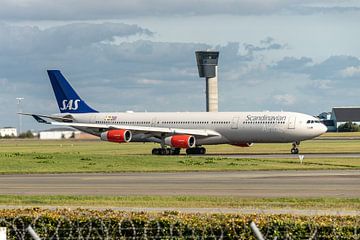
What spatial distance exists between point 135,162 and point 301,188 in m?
23.4

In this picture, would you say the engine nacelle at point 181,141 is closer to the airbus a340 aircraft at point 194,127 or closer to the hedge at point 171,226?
the airbus a340 aircraft at point 194,127

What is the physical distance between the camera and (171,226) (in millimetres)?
18297

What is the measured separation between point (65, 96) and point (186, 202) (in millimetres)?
60667

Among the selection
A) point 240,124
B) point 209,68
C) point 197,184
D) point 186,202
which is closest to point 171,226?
point 186,202

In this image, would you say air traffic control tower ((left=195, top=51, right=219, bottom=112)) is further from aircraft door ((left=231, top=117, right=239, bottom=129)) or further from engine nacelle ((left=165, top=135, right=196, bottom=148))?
aircraft door ((left=231, top=117, right=239, bottom=129))

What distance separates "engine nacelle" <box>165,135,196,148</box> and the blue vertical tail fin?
588 inches

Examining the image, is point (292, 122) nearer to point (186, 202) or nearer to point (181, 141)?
Answer: point (181, 141)

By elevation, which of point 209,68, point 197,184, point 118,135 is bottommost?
point 197,184

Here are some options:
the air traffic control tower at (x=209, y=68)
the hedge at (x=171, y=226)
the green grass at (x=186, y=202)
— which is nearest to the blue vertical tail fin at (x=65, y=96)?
the green grass at (x=186, y=202)

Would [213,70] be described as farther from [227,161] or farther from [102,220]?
[102,220]

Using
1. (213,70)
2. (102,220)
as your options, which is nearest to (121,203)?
(102,220)

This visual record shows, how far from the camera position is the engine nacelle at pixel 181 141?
7650cm

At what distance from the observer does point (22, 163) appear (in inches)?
2327

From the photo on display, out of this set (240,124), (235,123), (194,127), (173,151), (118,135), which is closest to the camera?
(240,124)
